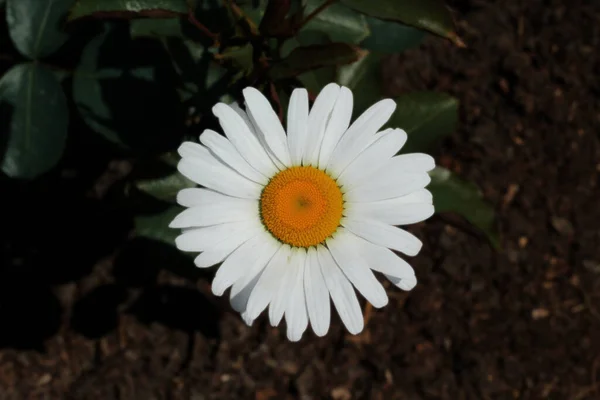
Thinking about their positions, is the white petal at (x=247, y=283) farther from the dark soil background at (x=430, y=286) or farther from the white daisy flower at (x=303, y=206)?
the dark soil background at (x=430, y=286)

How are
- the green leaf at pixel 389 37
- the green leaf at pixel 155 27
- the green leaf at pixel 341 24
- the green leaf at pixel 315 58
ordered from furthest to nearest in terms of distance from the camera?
1. the green leaf at pixel 389 37
2. the green leaf at pixel 341 24
3. the green leaf at pixel 155 27
4. the green leaf at pixel 315 58

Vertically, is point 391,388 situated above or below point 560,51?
below

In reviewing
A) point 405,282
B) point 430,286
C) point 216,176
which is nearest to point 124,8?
point 216,176

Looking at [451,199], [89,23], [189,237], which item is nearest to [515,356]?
[451,199]

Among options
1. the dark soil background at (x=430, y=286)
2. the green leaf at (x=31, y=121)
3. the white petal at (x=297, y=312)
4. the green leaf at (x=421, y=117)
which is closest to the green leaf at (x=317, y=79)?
the green leaf at (x=421, y=117)

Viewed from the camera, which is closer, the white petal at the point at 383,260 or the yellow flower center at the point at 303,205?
the white petal at the point at 383,260

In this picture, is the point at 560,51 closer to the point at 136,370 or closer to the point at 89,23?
the point at 89,23

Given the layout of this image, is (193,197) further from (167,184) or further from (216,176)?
(167,184)
